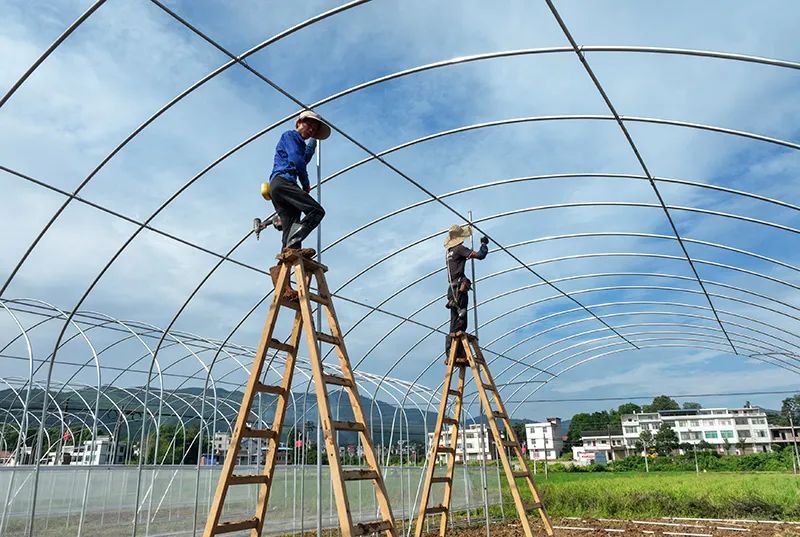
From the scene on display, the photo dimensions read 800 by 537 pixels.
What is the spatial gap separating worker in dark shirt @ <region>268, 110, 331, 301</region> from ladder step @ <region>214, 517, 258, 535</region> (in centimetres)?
175

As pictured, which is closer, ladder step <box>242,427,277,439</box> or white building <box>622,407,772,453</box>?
ladder step <box>242,427,277,439</box>

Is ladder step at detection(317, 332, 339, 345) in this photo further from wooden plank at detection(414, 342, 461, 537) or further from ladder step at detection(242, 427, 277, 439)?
wooden plank at detection(414, 342, 461, 537)

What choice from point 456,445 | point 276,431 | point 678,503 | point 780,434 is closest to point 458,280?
point 456,445

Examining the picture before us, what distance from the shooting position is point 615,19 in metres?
6.40

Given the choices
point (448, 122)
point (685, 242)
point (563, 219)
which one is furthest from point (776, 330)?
point (448, 122)

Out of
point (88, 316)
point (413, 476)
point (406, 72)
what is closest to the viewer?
point (406, 72)

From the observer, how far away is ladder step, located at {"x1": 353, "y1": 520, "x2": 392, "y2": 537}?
3.94 m

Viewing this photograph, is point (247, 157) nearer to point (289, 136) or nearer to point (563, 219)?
point (289, 136)

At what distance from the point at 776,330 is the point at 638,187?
386 inches

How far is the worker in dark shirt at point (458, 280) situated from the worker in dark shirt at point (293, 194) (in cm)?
325

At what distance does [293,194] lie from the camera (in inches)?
191

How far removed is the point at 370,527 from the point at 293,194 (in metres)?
2.68

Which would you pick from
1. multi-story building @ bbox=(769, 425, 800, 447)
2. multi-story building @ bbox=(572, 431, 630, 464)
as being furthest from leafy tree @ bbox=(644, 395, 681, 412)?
multi-story building @ bbox=(769, 425, 800, 447)

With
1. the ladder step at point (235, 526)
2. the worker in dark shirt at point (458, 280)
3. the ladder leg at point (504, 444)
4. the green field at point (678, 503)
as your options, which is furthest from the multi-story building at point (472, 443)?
the ladder step at point (235, 526)
